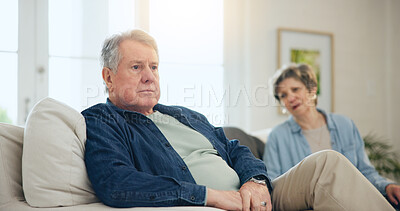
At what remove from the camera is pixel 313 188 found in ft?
4.99

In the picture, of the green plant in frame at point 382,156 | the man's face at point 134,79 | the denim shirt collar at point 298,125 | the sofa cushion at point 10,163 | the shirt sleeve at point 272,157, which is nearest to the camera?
the sofa cushion at point 10,163

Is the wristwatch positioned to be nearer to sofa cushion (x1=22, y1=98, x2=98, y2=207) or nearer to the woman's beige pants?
the woman's beige pants

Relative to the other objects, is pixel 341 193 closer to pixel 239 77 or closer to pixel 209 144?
pixel 209 144

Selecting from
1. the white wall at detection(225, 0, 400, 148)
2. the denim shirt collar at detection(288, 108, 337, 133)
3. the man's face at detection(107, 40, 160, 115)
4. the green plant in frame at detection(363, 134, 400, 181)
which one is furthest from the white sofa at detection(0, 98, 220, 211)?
the green plant in frame at detection(363, 134, 400, 181)

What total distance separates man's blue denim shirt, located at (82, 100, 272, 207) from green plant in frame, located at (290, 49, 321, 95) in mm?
1943

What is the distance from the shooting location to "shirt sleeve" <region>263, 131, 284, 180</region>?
2293 millimetres

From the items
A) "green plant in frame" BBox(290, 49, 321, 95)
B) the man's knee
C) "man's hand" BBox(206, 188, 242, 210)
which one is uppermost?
"green plant in frame" BBox(290, 49, 321, 95)

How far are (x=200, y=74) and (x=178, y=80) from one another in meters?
0.21

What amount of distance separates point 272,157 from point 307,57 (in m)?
1.59

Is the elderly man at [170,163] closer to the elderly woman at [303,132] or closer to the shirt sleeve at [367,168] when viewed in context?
the elderly woman at [303,132]

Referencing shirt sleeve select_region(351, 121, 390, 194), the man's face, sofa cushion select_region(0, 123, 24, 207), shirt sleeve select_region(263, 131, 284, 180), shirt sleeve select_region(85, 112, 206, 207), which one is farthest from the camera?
shirt sleeve select_region(263, 131, 284, 180)

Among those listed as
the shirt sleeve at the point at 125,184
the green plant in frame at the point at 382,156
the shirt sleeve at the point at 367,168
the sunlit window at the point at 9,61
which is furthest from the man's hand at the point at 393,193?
the sunlit window at the point at 9,61

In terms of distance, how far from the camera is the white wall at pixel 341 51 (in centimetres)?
343

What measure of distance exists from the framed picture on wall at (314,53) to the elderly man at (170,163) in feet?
6.27
